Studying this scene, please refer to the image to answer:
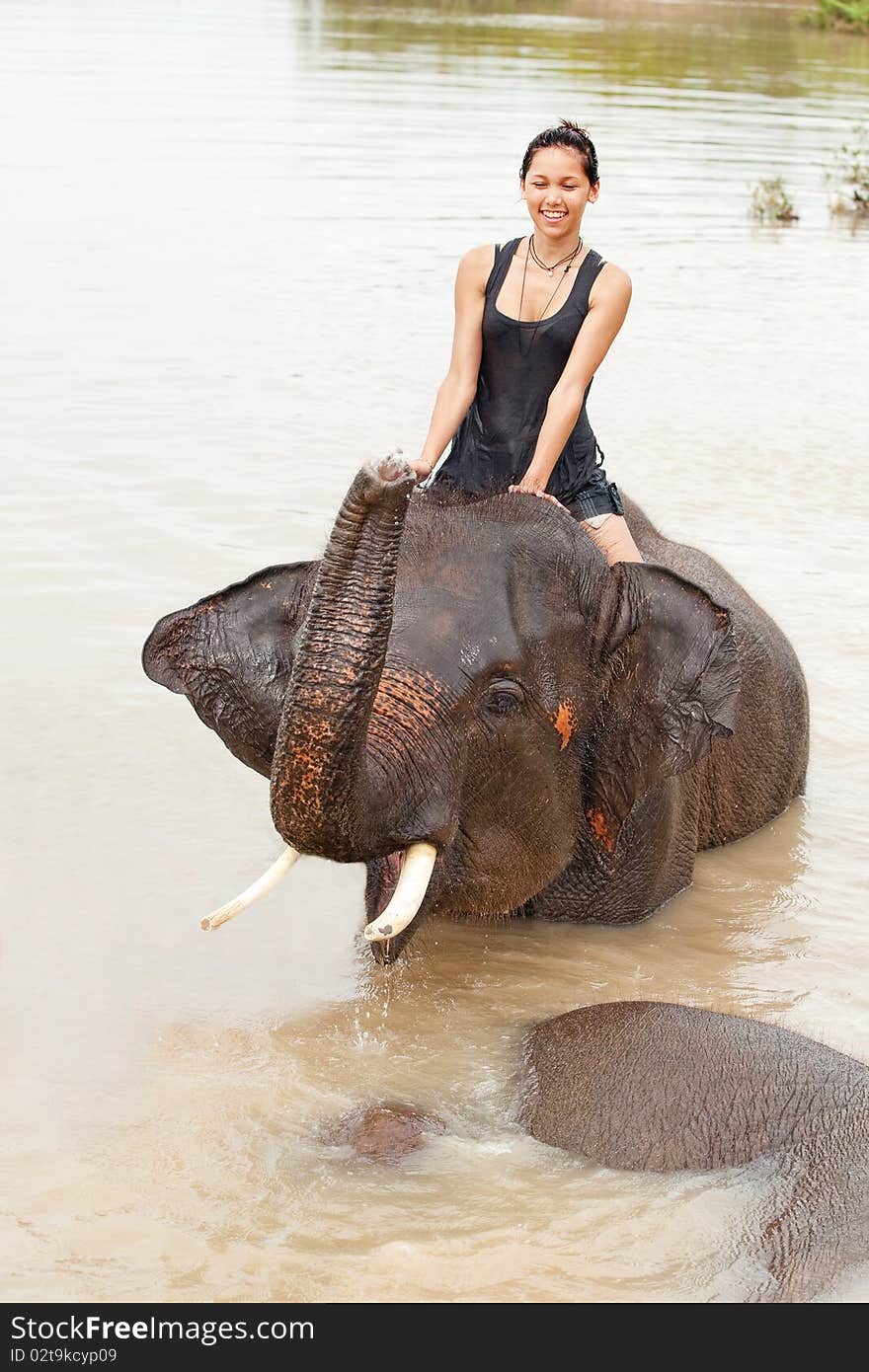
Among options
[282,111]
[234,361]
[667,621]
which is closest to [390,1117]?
[667,621]

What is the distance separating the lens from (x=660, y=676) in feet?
14.5

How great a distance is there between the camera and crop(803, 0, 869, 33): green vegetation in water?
131 feet

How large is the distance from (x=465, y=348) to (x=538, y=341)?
0.20 metres

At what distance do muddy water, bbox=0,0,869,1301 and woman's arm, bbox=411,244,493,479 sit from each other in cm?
101

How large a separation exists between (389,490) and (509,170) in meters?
17.8

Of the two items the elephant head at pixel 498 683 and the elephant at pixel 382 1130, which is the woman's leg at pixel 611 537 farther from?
the elephant at pixel 382 1130

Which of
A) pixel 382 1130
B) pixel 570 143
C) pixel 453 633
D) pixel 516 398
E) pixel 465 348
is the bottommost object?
pixel 382 1130

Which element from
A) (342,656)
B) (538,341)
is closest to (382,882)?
(342,656)

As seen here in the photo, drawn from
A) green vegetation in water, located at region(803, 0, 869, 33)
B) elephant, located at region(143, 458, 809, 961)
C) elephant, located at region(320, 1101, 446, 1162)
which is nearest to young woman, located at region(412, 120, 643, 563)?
elephant, located at region(143, 458, 809, 961)

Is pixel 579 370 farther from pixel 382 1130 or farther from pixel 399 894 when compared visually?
pixel 382 1130

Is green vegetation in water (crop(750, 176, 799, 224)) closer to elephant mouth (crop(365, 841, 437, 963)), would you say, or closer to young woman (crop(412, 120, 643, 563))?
young woman (crop(412, 120, 643, 563))

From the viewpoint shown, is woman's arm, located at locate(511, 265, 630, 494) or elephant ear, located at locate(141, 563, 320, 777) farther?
woman's arm, located at locate(511, 265, 630, 494)

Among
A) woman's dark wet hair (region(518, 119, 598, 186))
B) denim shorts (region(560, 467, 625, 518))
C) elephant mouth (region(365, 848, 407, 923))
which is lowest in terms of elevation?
elephant mouth (region(365, 848, 407, 923))

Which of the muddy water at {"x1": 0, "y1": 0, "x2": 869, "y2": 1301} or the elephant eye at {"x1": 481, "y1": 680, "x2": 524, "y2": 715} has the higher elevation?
the elephant eye at {"x1": 481, "y1": 680, "x2": 524, "y2": 715}
